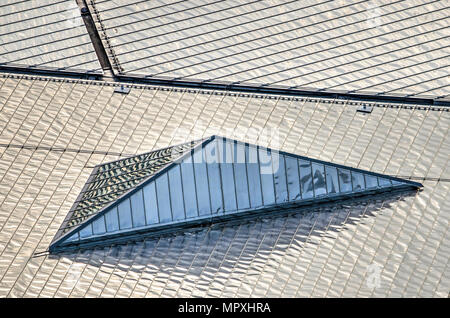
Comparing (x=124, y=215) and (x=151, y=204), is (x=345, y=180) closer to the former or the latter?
(x=151, y=204)

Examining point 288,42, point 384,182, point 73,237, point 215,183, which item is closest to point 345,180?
point 384,182

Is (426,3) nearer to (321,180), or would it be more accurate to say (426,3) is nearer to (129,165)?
(321,180)

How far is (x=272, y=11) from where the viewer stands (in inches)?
3253

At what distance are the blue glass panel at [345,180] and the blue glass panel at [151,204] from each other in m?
12.1

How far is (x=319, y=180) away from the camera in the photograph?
7069cm

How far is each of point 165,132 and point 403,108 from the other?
1665cm

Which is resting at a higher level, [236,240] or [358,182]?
[358,182]

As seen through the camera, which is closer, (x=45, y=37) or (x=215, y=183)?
(x=215, y=183)

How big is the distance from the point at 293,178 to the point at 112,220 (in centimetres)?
1197

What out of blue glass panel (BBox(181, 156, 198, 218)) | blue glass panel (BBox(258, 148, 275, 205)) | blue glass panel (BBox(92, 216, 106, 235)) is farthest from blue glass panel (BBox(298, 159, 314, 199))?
blue glass panel (BBox(92, 216, 106, 235))

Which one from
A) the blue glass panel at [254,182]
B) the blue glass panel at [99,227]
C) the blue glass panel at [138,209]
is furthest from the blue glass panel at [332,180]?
the blue glass panel at [99,227]

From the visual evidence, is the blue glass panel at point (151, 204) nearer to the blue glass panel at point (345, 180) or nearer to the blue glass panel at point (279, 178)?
the blue glass panel at point (279, 178)
